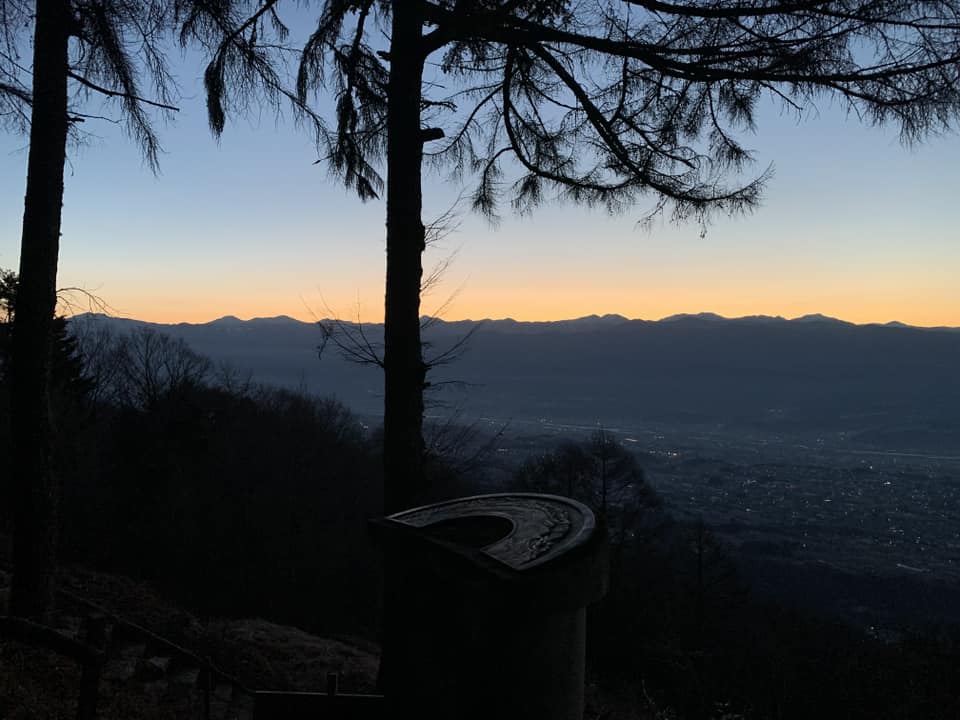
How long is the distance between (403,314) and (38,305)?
10.8ft

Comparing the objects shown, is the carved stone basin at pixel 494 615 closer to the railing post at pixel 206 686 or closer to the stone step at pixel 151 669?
the railing post at pixel 206 686

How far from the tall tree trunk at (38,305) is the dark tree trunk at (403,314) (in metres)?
3.03

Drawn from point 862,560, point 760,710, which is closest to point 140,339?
point 760,710

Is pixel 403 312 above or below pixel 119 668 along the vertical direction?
above

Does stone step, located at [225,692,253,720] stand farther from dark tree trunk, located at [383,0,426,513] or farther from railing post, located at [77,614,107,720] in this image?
dark tree trunk, located at [383,0,426,513]

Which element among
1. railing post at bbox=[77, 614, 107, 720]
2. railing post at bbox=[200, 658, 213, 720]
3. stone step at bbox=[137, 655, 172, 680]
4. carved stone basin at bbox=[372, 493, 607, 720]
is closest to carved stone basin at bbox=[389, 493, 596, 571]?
carved stone basin at bbox=[372, 493, 607, 720]

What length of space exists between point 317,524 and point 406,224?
2486cm

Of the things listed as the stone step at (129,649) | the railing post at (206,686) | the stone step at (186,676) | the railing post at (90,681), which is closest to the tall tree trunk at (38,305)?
the stone step at (129,649)

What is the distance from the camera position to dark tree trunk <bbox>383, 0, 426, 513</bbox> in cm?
523

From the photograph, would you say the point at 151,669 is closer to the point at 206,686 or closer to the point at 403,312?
the point at 206,686

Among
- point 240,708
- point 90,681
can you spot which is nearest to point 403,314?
point 90,681

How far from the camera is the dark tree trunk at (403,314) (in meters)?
5.23

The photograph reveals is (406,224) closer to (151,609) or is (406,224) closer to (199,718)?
(199,718)

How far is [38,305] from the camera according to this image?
588 cm
